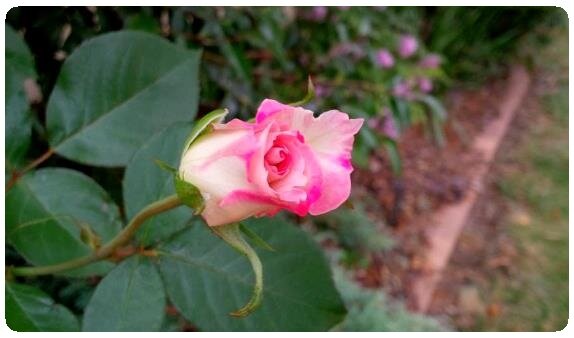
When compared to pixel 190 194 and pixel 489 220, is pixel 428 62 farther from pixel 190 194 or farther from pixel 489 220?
pixel 190 194

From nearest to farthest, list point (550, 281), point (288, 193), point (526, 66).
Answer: point (288, 193)
point (550, 281)
point (526, 66)

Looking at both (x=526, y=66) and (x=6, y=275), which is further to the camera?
(x=526, y=66)

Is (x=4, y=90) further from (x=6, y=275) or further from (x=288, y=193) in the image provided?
(x=288, y=193)

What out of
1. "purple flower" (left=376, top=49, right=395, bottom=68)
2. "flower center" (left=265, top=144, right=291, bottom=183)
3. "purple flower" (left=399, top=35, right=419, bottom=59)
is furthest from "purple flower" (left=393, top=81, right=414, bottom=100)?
"flower center" (left=265, top=144, right=291, bottom=183)

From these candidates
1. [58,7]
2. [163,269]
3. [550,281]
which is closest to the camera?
[163,269]

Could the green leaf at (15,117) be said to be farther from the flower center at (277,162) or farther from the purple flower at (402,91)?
the purple flower at (402,91)

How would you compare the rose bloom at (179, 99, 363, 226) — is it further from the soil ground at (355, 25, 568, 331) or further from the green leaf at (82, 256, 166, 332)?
the soil ground at (355, 25, 568, 331)

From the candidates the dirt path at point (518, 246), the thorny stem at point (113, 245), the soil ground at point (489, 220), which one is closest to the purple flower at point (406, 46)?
the soil ground at point (489, 220)

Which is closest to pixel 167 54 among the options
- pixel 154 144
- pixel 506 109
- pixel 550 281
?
pixel 154 144
